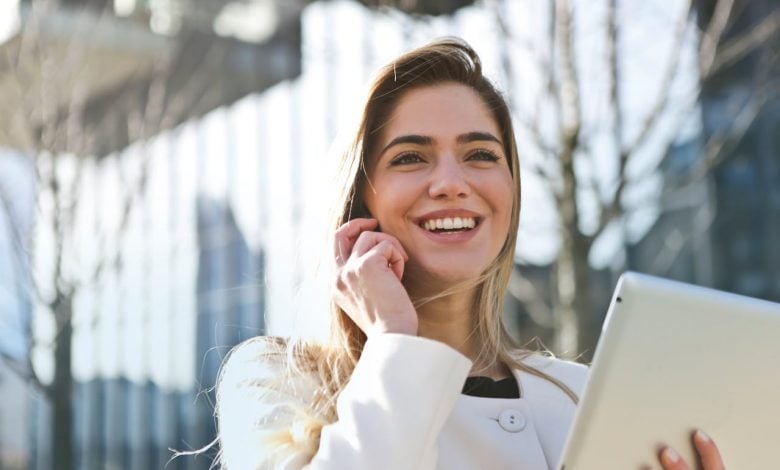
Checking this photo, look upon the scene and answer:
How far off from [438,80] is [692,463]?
3.45ft

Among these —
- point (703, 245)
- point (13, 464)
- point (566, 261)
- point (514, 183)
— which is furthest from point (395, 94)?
point (13, 464)

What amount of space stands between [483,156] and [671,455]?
844 millimetres

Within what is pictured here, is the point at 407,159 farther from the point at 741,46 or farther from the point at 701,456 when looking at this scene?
the point at 741,46

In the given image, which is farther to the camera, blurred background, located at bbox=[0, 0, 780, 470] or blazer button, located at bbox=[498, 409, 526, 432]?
blurred background, located at bbox=[0, 0, 780, 470]

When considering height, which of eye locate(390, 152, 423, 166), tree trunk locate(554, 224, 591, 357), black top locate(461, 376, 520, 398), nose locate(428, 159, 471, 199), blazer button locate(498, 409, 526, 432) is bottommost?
tree trunk locate(554, 224, 591, 357)

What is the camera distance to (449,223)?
2217 mm

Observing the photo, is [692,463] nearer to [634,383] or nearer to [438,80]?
[634,383]

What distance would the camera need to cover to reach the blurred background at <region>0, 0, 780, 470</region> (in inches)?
237

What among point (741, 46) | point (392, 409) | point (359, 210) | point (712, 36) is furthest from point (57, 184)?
point (392, 409)

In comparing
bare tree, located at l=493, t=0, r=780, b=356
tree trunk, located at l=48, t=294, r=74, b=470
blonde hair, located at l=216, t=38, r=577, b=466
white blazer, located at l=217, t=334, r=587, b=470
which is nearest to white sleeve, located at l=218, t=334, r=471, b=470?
white blazer, located at l=217, t=334, r=587, b=470

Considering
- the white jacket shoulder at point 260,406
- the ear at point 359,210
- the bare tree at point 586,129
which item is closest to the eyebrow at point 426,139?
the ear at point 359,210

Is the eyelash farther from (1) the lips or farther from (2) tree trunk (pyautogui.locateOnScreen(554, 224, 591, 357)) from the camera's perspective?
(2) tree trunk (pyautogui.locateOnScreen(554, 224, 591, 357))

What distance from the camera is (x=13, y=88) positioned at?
9.12 m

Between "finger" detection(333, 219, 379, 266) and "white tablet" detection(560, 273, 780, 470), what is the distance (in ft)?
2.32
